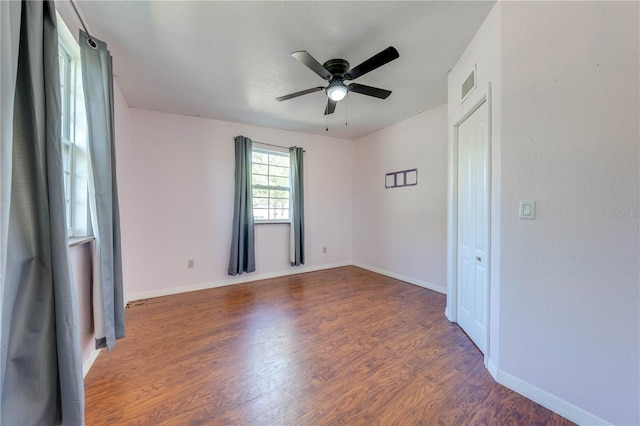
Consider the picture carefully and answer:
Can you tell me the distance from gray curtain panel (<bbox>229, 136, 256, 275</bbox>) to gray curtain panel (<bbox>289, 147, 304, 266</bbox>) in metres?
0.72

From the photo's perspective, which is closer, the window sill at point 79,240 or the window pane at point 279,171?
the window sill at point 79,240

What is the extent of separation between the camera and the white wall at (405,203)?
11.1ft

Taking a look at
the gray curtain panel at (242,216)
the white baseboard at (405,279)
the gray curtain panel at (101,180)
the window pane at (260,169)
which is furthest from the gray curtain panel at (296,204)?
the gray curtain panel at (101,180)

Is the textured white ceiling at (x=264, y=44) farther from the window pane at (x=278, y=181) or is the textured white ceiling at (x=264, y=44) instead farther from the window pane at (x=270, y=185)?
the window pane at (x=278, y=181)

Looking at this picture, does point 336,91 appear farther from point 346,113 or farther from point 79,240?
point 79,240

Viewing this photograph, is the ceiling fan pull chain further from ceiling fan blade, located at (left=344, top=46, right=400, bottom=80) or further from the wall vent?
the wall vent

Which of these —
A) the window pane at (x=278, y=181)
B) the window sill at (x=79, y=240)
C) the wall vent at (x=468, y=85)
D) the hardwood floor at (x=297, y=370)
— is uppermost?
the wall vent at (x=468, y=85)

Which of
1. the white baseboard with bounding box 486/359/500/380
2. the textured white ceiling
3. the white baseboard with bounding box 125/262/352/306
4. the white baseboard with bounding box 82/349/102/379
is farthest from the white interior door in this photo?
the white baseboard with bounding box 82/349/102/379

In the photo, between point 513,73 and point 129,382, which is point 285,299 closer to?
point 129,382

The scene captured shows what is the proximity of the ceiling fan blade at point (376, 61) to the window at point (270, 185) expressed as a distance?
2347 millimetres

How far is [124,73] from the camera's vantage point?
2.44m

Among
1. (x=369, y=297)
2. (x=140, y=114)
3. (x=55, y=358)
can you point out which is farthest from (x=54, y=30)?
(x=369, y=297)

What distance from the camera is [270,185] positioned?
4.23m

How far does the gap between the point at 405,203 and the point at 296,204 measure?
1799 mm
